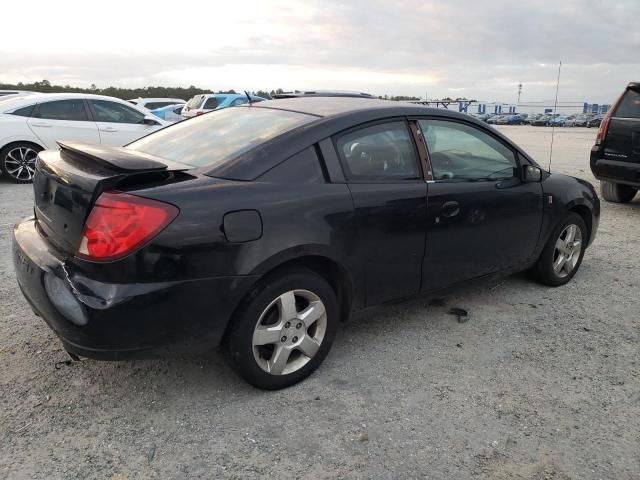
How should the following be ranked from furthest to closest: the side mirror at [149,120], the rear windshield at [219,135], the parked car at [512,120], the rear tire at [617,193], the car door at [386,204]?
the parked car at [512,120] → the side mirror at [149,120] → the rear tire at [617,193] → the car door at [386,204] → the rear windshield at [219,135]

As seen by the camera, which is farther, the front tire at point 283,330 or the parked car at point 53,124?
the parked car at point 53,124

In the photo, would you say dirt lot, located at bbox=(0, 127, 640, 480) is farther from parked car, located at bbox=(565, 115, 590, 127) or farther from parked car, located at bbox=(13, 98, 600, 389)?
parked car, located at bbox=(565, 115, 590, 127)

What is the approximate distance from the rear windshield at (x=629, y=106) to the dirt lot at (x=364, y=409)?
4.56 meters

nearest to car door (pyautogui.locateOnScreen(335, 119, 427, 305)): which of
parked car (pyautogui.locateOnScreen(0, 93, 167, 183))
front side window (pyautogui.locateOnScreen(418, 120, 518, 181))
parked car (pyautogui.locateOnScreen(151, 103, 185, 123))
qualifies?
front side window (pyautogui.locateOnScreen(418, 120, 518, 181))

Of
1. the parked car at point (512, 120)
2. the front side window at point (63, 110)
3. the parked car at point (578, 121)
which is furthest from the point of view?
the parked car at point (512, 120)

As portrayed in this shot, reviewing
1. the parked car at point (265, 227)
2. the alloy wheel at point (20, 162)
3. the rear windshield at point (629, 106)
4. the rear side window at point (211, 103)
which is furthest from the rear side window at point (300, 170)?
the rear side window at point (211, 103)

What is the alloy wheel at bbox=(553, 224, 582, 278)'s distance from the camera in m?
4.49

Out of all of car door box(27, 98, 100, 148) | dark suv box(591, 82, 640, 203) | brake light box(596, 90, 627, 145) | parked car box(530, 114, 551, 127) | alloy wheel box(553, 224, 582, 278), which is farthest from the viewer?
parked car box(530, 114, 551, 127)

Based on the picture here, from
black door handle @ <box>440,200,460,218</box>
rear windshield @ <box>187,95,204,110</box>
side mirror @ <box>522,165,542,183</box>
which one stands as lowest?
black door handle @ <box>440,200,460,218</box>

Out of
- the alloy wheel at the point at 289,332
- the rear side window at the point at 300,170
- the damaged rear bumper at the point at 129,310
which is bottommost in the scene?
the alloy wheel at the point at 289,332

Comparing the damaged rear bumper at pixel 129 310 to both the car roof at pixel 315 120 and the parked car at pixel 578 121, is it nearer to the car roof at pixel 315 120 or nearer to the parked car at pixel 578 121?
the car roof at pixel 315 120

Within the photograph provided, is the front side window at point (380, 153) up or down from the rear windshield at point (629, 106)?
down

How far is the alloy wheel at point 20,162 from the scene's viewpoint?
9.15 meters

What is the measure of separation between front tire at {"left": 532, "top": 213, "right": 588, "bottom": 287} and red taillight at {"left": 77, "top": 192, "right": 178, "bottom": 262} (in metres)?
3.21
